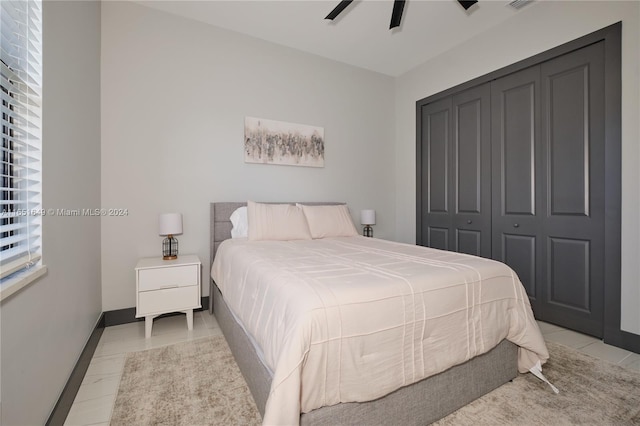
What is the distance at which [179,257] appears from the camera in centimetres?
273

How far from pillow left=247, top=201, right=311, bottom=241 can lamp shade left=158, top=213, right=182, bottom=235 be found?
2.09 feet

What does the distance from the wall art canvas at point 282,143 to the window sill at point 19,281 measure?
2.21m

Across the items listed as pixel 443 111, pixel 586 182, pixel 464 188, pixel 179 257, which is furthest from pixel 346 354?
pixel 443 111

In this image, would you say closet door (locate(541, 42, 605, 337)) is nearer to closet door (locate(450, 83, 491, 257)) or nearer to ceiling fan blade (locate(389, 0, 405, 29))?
closet door (locate(450, 83, 491, 257))

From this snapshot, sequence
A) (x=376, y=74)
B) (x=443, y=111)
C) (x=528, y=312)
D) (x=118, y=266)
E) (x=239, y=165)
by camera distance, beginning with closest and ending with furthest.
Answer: (x=528, y=312) → (x=118, y=266) → (x=239, y=165) → (x=443, y=111) → (x=376, y=74)

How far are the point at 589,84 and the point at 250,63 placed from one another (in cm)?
320

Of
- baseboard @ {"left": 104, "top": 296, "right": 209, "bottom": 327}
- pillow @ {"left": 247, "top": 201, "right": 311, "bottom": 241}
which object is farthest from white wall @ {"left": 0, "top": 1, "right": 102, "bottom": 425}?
pillow @ {"left": 247, "top": 201, "right": 311, "bottom": 241}

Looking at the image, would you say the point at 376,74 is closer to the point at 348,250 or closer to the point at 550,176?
the point at 550,176

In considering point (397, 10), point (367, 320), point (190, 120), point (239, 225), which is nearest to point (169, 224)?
point (239, 225)

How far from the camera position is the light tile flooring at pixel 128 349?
1523 millimetres

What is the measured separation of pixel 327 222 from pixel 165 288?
5.36ft

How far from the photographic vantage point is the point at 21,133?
3.87 ft

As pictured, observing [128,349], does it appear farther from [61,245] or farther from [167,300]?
[61,245]

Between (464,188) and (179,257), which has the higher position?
(464,188)
